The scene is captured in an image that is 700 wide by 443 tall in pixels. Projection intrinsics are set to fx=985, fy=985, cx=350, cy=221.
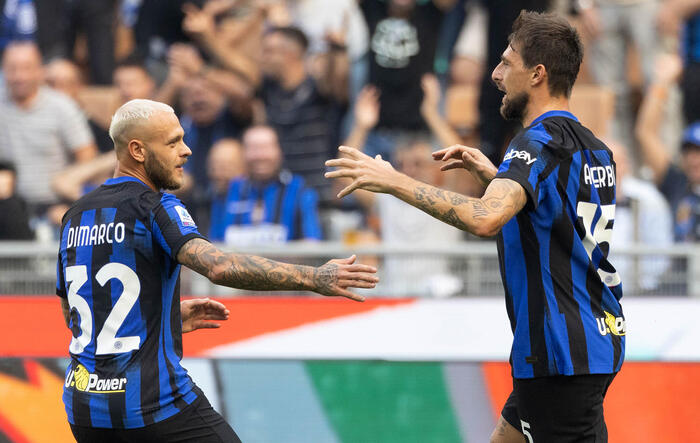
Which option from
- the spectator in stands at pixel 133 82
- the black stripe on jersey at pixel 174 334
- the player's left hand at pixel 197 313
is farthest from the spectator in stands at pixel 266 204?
the black stripe on jersey at pixel 174 334

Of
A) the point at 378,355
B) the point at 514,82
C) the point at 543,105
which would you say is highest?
the point at 514,82

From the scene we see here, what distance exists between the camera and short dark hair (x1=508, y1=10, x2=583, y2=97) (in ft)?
13.7

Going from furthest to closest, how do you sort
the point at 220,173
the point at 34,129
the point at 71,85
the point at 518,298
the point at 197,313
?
1. the point at 71,85
2. the point at 34,129
3. the point at 220,173
4. the point at 197,313
5. the point at 518,298

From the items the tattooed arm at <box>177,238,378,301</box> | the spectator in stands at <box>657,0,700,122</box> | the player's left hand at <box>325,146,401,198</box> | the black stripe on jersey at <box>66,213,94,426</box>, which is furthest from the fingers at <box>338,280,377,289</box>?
the spectator in stands at <box>657,0,700,122</box>

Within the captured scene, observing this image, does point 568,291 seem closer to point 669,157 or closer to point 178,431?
point 178,431

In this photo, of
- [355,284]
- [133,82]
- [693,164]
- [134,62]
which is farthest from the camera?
[134,62]

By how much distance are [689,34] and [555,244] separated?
6.69m

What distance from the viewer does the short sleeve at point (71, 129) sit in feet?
33.8

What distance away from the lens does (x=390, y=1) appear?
33.3 feet

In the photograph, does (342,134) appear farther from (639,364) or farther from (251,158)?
(639,364)

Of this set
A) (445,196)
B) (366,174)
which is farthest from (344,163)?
(445,196)

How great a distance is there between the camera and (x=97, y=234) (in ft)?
13.3

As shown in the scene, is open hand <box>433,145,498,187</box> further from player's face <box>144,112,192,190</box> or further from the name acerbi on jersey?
player's face <box>144,112,192,190</box>

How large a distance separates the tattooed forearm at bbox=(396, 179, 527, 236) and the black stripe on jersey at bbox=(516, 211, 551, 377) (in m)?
0.26
